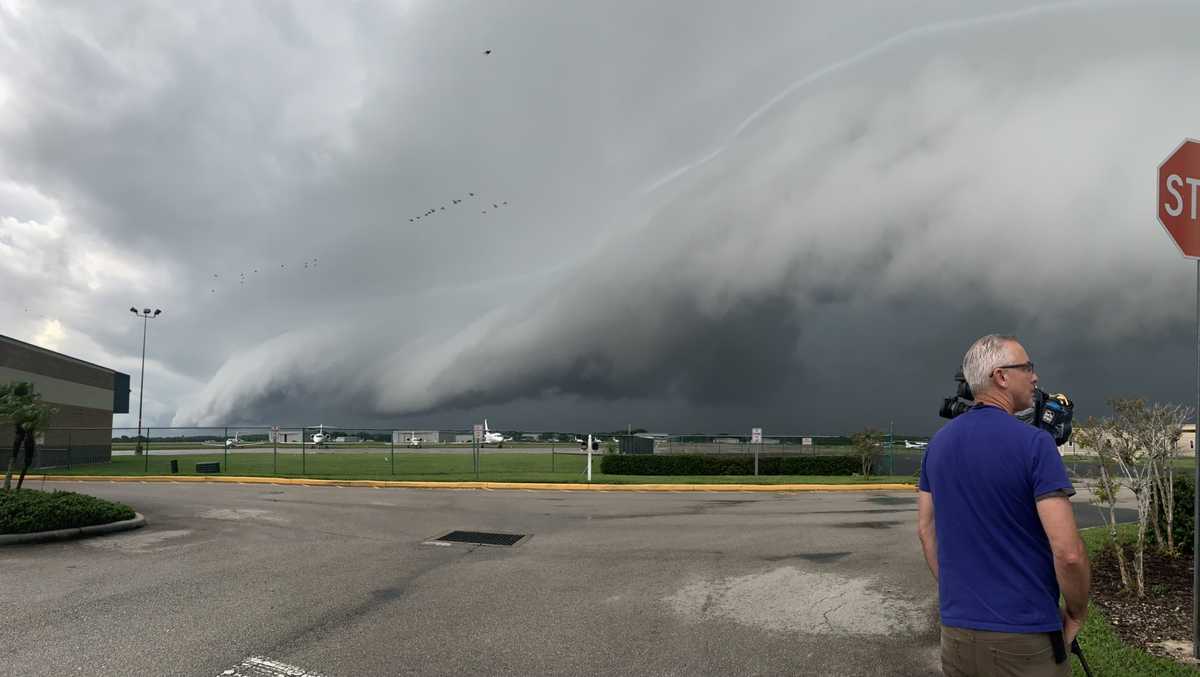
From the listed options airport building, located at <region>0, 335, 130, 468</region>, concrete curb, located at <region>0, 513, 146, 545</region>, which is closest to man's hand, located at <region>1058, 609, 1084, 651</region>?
concrete curb, located at <region>0, 513, 146, 545</region>

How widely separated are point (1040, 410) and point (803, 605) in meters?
4.58

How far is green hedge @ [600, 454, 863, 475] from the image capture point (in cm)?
3005

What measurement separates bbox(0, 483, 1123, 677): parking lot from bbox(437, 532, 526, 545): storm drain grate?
10.5 inches

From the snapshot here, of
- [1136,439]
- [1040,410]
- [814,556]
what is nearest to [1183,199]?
[1136,439]

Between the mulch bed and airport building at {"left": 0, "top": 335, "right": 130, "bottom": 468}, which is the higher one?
airport building at {"left": 0, "top": 335, "right": 130, "bottom": 468}

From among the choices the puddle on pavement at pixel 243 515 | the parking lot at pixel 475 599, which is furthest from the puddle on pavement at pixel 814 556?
the puddle on pavement at pixel 243 515

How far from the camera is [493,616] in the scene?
6738 mm

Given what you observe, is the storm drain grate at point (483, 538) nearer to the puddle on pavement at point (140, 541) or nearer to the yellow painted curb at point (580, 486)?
the puddle on pavement at point (140, 541)

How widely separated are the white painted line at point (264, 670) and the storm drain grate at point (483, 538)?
17.6 feet

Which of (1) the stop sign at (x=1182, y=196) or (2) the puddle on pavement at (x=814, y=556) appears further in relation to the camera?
(2) the puddle on pavement at (x=814, y=556)

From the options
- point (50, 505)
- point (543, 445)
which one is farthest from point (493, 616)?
point (543, 445)

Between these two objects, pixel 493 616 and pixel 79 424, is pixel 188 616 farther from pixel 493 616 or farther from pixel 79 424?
pixel 79 424

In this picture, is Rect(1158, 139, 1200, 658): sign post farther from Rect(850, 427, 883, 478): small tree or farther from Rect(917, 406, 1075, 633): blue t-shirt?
Rect(850, 427, 883, 478): small tree

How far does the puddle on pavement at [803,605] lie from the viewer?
656cm
